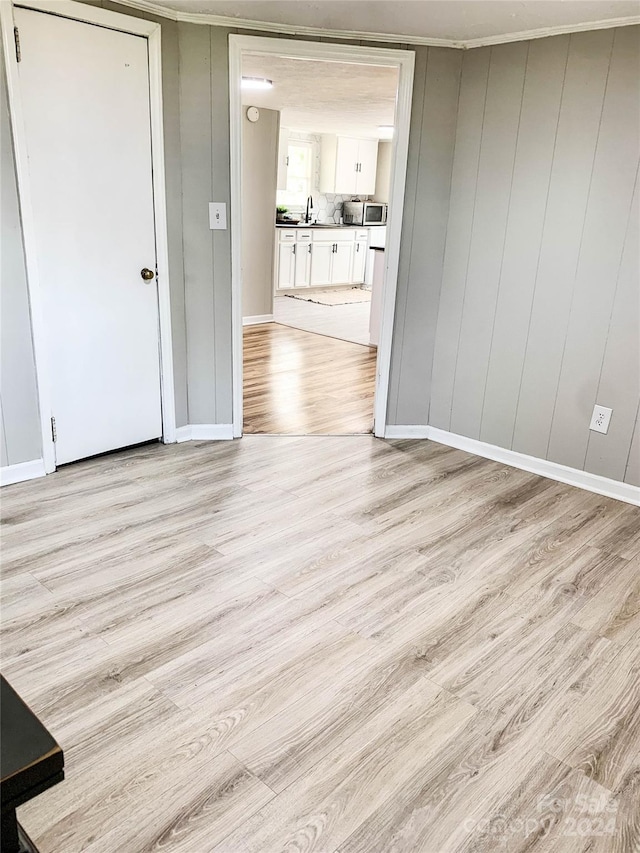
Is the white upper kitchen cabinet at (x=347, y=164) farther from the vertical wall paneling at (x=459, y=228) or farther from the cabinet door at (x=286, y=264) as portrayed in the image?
the vertical wall paneling at (x=459, y=228)

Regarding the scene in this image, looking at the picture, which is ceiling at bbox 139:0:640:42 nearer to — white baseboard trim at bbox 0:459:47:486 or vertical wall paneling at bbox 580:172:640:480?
vertical wall paneling at bbox 580:172:640:480

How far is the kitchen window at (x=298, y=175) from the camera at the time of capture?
9055mm

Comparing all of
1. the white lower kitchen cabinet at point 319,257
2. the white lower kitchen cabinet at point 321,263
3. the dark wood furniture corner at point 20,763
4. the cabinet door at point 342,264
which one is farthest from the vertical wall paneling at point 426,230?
the cabinet door at point 342,264

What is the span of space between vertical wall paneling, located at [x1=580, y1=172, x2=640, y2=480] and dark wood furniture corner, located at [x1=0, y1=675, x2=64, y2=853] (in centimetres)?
293

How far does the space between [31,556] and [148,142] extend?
2.05m

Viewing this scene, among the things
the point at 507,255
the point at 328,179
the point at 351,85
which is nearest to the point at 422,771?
the point at 507,255

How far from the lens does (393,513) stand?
9.74ft

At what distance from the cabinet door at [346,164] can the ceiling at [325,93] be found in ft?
3.40

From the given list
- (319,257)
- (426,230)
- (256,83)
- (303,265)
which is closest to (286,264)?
(303,265)

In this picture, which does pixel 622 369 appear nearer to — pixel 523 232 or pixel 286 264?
pixel 523 232

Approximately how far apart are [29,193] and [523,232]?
7.76 ft

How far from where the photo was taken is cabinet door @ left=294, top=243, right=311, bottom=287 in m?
8.56

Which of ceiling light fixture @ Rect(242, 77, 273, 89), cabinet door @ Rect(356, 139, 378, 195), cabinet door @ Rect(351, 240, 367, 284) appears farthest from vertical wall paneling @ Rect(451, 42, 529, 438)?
cabinet door @ Rect(356, 139, 378, 195)

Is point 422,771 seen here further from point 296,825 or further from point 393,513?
point 393,513
